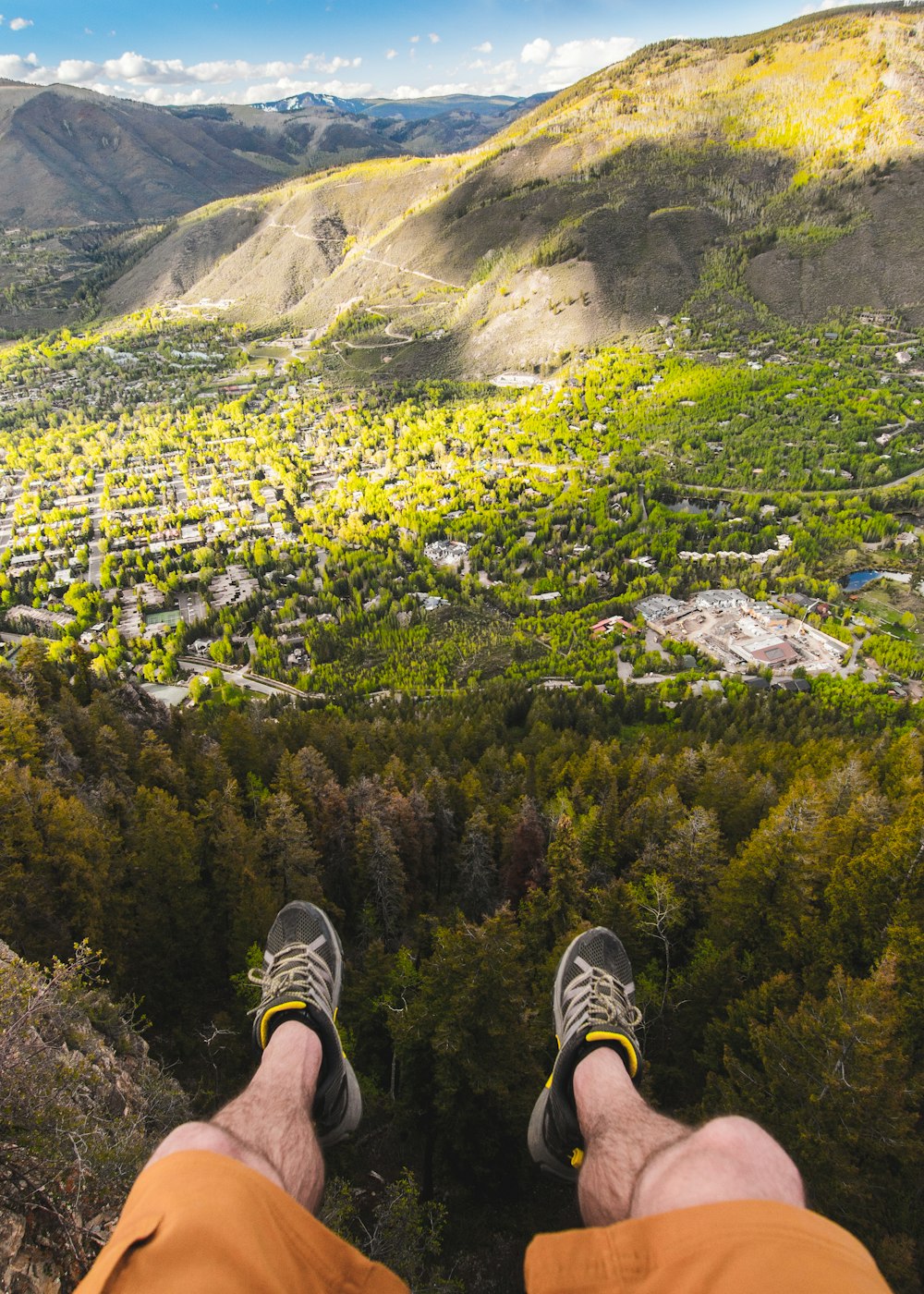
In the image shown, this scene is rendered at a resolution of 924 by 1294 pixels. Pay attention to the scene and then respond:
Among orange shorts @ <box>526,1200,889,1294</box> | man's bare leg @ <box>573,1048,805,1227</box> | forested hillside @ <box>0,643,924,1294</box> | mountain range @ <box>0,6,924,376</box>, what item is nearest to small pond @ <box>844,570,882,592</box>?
forested hillside @ <box>0,643,924,1294</box>

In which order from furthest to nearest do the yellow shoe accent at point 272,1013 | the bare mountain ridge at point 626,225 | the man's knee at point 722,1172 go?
the bare mountain ridge at point 626,225 → the yellow shoe accent at point 272,1013 → the man's knee at point 722,1172

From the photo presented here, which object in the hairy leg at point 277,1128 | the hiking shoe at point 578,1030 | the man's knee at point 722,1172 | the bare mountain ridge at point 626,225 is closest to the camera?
the man's knee at point 722,1172

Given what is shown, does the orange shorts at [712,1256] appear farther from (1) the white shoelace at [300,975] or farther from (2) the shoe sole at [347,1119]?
(1) the white shoelace at [300,975]

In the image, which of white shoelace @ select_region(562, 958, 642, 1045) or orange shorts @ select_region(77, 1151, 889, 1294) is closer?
orange shorts @ select_region(77, 1151, 889, 1294)

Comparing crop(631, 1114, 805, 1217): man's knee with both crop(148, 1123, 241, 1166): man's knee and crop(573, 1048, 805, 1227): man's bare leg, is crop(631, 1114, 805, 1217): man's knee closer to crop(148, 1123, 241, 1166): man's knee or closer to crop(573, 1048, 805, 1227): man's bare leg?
crop(573, 1048, 805, 1227): man's bare leg

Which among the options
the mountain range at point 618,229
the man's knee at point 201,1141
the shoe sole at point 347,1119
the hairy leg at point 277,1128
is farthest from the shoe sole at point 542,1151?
the mountain range at point 618,229

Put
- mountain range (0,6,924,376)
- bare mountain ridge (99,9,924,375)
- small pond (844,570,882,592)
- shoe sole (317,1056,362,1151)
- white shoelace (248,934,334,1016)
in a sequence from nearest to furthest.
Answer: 1. shoe sole (317,1056,362,1151)
2. white shoelace (248,934,334,1016)
3. small pond (844,570,882,592)
4. mountain range (0,6,924,376)
5. bare mountain ridge (99,9,924,375)

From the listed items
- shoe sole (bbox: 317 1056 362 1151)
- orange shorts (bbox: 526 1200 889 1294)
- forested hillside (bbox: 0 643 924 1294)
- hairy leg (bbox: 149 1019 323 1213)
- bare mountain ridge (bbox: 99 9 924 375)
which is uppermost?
bare mountain ridge (bbox: 99 9 924 375)

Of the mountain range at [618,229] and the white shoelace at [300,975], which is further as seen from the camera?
the mountain range at [618,229]
